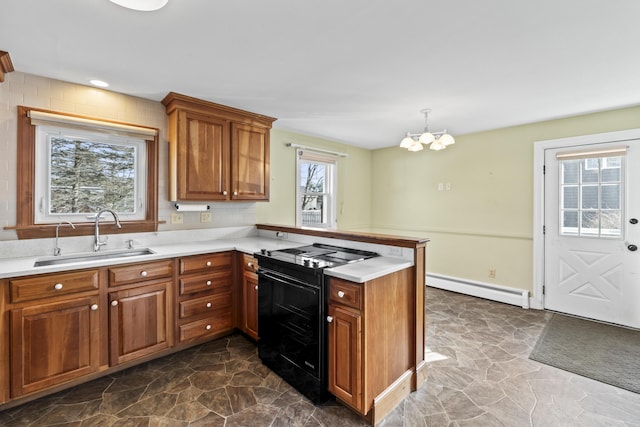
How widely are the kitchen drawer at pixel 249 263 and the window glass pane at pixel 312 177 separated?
6.28 ft

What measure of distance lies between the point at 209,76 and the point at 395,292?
7.30ft

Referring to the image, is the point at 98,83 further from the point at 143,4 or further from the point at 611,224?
the point at 611,224

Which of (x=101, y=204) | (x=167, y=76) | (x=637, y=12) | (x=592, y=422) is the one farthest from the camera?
(x=101, y=204)

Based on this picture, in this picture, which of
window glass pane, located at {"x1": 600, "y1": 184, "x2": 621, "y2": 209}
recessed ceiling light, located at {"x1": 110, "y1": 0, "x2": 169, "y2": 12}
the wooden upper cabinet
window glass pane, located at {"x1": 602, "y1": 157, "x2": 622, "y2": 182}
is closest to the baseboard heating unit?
window glass pane, located at {"x1": 600, "y1": 184, "x2": 621, "y2": 209}

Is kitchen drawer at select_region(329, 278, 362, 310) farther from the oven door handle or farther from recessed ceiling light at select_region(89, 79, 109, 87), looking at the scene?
recessed ceiling light at select_region(89, 79, 109, 87)

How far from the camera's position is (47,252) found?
95.6 inches

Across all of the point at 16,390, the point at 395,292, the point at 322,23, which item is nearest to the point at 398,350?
the point at 395,292

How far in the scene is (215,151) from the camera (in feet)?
10.2

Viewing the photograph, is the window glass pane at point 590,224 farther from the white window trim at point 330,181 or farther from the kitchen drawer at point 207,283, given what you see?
the kitchen drawer at point 207,283

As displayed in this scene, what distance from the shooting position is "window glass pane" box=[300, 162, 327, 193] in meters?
4.54

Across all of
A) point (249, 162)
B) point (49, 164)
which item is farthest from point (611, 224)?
point (49, 164)

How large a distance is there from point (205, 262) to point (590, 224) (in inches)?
166

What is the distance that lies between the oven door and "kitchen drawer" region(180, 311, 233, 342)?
56cm

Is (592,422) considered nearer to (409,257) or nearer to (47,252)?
(409,257)
